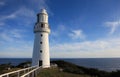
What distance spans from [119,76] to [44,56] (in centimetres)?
1223

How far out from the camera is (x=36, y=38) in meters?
28.8

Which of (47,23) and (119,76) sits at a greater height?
(47,23)

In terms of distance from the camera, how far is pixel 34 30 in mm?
29219

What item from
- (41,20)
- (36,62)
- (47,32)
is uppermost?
(41,20)

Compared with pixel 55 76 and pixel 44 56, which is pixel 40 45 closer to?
pixel 44 56

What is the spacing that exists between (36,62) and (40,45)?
9.16 feet

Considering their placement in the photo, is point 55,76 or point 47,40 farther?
point 47,40

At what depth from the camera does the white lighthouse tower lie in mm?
28031

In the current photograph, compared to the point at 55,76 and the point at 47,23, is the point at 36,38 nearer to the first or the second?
the point at 47,23

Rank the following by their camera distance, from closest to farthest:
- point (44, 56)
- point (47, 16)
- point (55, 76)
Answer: point (55, 76)
point (44, 56)
point (47, 16)

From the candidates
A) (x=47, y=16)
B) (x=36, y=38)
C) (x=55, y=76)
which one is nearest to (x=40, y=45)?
(x=36, y=38)

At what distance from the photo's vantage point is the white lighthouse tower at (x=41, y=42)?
28031mm

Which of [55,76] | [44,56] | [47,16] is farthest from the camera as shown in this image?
[47,16]

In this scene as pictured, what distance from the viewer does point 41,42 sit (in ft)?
92.8
